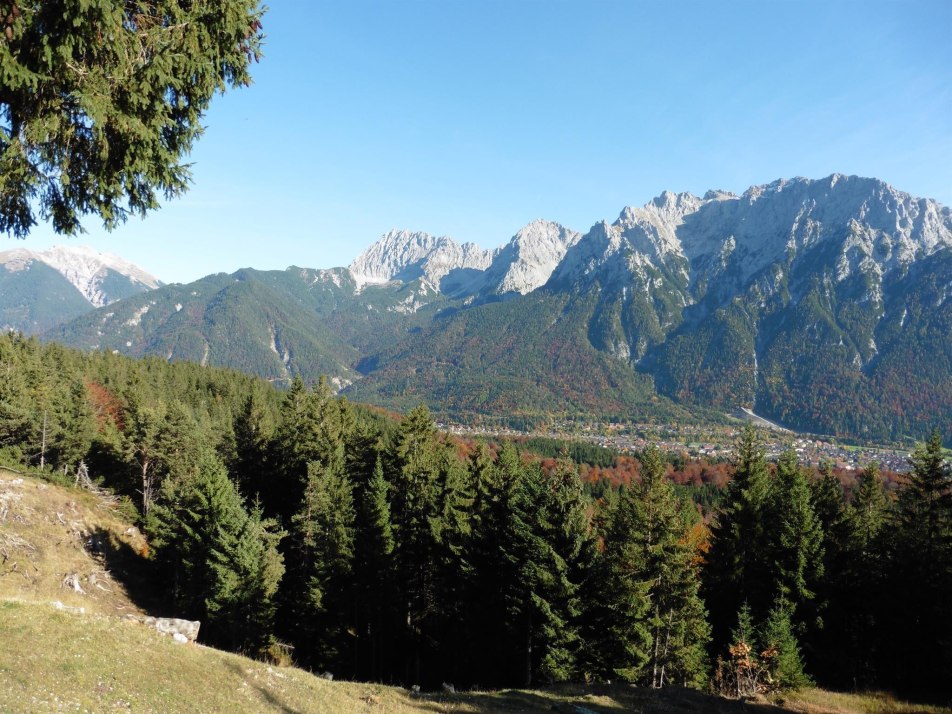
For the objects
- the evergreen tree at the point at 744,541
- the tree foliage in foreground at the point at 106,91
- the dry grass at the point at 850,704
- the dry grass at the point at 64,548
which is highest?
the tree foliage in foreground at the point at 106,91

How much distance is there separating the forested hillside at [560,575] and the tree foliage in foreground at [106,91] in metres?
23.8

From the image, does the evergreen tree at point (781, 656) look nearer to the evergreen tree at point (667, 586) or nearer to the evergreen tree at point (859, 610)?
the evergreen tree at point (667, 586)

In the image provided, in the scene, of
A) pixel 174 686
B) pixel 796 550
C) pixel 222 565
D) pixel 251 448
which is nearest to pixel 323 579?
pixel 222 565

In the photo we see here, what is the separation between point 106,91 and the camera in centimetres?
815

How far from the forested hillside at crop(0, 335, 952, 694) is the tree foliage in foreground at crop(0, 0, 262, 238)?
23754 millimetres

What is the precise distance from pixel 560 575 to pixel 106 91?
2592cm

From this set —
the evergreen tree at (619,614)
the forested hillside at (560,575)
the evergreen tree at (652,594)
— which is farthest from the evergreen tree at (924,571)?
the evergreen tree at (619,614)

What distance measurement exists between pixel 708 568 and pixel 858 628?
332 inches

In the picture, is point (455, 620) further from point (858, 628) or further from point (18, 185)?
point (18, 185)

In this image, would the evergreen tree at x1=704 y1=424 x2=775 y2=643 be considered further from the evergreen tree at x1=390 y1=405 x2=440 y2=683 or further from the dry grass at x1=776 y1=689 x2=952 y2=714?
the evergreen tree at x1=390 y1=405 x2=440 y2=683

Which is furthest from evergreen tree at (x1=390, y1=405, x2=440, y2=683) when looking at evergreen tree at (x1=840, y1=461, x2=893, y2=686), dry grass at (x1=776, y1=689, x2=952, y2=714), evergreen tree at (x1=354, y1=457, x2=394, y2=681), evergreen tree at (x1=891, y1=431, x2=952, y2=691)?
evergreen tree at (x1=891, y1=431, x2=952, y2=691)

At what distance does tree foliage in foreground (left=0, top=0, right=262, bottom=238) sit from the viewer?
7.55 meters

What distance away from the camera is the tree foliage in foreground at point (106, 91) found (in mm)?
7547

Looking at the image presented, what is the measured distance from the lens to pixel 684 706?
2009cm
